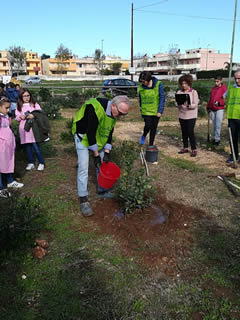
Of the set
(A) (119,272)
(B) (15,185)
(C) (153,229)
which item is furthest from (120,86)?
(A) (119,272)

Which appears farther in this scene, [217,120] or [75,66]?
[75,66]


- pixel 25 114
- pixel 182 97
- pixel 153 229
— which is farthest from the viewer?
pixel 182 97

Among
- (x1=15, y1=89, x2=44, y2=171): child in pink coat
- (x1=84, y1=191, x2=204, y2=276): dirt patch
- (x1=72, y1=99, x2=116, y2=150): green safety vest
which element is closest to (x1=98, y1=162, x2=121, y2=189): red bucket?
(x1=72, y1=99, x2=116, y2=150): green safety vest

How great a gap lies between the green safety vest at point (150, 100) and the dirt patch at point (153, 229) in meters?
2.27

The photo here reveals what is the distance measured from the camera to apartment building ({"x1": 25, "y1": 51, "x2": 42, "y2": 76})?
87125 mm

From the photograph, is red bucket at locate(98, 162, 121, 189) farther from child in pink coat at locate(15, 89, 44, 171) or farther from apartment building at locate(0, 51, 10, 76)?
apartment building at locate(0, 51, 10, 76)

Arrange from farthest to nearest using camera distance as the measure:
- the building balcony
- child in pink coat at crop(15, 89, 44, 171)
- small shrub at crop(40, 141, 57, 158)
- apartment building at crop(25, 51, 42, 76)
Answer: apartment building at crop(25, 51, 42, 76)
the building balcony
small shrub at crop(40, 141, 57, 158)
child in pink coat at crop(15, 89, 44, 171)

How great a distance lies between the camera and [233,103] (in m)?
5.46

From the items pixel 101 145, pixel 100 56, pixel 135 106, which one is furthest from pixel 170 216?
pixel 100 56

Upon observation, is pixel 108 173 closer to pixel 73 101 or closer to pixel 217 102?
pixel 217 102

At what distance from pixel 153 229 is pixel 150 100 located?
122 inches

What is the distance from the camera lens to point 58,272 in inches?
104

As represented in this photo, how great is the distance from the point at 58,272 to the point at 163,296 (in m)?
0.97

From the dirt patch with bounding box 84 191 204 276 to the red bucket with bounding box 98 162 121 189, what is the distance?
1.38 ft
